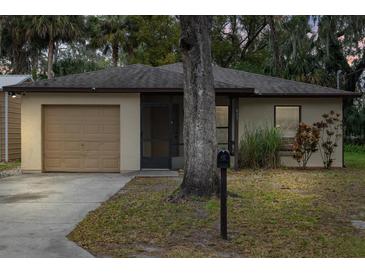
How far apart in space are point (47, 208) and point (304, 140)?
903cm

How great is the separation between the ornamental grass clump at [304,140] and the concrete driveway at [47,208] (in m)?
5.57

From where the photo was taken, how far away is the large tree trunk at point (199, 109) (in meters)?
8.58

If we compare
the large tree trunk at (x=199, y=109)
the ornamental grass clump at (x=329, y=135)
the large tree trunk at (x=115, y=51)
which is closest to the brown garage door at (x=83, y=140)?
the large tree trunk at (x=199, y=109)

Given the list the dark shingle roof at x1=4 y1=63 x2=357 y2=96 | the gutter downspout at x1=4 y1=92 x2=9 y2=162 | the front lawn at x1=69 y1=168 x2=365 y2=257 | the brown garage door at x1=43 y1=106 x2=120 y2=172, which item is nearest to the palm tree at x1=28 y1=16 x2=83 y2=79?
the gutter downspout at x1=4 y1=92 x2=9 y2=162

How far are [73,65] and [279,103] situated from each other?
21817 mm

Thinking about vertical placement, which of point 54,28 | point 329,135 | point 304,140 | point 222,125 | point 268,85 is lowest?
point 304,140

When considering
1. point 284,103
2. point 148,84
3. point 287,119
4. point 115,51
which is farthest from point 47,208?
point 115,51

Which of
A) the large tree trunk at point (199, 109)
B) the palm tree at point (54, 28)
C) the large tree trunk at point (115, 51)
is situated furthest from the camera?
the large tree trunk at point (115, 51)

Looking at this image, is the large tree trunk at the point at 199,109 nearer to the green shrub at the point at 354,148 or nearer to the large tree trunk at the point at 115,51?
the green shrub at the point at 354,148

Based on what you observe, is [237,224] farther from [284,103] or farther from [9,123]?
[9,123]

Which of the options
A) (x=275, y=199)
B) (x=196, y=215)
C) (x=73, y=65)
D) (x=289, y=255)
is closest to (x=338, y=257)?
(x=289, y=255)

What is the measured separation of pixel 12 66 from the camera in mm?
33281

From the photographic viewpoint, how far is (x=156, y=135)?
14.6 meters

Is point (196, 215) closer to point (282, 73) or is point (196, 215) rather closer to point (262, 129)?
point (262, 129)
